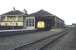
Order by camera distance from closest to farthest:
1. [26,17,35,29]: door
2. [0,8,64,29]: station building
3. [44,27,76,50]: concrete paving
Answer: [44,27,76,50]: concrete paving < [0,8,64,29]: station building < [26,17,35,29]: door

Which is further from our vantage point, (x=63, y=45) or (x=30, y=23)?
(x=30, y=23)

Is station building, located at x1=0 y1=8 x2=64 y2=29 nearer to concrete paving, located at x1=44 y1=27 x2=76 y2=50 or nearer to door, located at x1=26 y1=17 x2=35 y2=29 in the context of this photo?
door, located at x1=26 y1=17 x2=35 y2=29

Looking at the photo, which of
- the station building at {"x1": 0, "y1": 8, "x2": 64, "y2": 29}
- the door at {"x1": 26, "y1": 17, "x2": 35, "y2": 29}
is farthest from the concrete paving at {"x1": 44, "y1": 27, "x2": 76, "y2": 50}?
the door at {"x1": 26, "y1": 17, "x2": 35, "y2": 29}

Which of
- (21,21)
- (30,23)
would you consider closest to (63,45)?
(21,21)

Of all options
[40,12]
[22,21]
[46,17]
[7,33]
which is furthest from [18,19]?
[7,33]

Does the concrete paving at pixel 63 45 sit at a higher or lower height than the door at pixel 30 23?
lower

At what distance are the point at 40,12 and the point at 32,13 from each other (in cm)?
590

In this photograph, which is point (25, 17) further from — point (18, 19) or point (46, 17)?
point (46, 17)

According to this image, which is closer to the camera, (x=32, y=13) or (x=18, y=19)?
(x=18, y=19)

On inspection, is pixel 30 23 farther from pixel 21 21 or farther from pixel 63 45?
pixel 63 45

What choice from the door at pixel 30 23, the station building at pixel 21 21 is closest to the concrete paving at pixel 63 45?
the station building at pixel 21 21

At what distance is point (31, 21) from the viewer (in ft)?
268

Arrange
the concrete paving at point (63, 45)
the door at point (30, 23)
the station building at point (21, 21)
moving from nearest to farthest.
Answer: the concrete paving at point (63, 45) → the station building at point (21, 21) → the door at point (30, 23)

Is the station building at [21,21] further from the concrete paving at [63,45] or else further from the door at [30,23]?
the concrete paving at [63,45]
